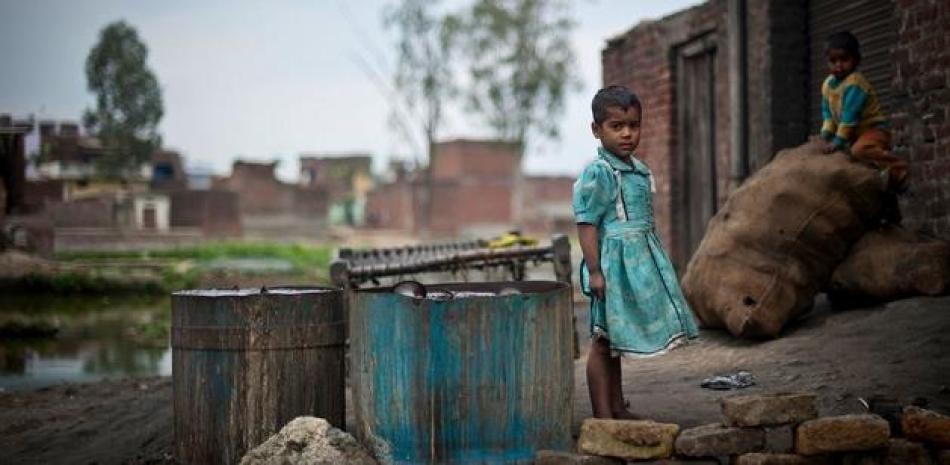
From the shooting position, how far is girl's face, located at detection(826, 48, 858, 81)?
7125 millimetres

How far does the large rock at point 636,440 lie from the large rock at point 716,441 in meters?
0.05

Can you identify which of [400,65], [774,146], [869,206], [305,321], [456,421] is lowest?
[456,421]

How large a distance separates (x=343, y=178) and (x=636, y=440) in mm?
60742

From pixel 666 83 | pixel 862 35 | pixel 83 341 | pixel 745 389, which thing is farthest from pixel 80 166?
pixel 745 389

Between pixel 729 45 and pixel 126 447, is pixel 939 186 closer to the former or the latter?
pixel 729 45

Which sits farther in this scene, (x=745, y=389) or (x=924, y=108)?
(x=924, y=108)

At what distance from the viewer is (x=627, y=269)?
479 centimetres

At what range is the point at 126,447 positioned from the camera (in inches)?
237

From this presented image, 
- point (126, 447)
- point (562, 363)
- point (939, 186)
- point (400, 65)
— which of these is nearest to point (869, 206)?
point (939, 186)

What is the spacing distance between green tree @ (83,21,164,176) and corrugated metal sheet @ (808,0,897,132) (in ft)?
141

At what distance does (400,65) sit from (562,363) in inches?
1648

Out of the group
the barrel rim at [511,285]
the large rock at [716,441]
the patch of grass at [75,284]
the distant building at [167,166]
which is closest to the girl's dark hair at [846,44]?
the barrel rim at [511,285]

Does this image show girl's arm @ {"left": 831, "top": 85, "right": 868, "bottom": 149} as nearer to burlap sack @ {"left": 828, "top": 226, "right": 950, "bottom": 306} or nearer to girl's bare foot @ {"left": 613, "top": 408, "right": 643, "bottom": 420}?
burlap sack @ {"left": 828, "top": 226, "right": 950, "bottom": 306}

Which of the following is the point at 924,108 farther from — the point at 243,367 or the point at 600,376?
the point at 243,367
